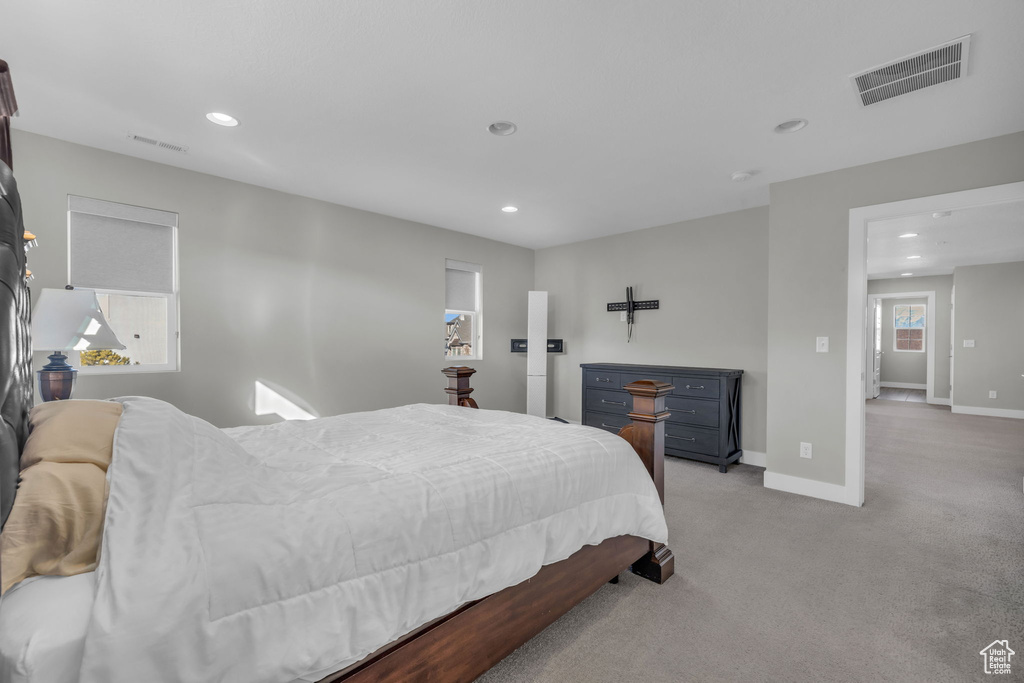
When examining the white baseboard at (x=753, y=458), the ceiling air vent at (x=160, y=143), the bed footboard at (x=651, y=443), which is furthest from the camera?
the white baseboard at (x=753, y=458)

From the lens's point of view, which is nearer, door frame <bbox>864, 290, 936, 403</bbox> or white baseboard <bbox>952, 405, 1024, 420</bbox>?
white baseboard <bbox>952, 405, 1024, 420</bbox>

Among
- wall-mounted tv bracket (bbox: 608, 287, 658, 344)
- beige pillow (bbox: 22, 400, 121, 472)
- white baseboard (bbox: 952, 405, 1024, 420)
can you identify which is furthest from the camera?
white baseboard (bbox: 952, 405, 1024, 420)

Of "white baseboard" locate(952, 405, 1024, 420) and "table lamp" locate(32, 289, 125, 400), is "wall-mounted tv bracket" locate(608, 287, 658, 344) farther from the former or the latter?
"white baseboard" locate(952, 405, 1024, 420)

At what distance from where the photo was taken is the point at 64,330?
228 cm

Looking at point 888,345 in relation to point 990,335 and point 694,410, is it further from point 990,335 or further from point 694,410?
point 694,410

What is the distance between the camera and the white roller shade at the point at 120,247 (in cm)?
308

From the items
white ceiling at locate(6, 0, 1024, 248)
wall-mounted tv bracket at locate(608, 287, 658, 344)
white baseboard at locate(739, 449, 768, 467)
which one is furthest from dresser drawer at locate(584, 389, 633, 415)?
white ceiling at locate(6, 0, 1024, 248)

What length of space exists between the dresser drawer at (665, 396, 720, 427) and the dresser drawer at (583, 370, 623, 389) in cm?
64

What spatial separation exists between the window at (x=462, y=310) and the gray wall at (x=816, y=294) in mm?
3312

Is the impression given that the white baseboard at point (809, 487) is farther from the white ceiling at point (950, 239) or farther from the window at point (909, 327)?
the window at point (909, 327)

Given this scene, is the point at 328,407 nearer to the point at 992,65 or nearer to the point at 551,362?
the point at 551,362

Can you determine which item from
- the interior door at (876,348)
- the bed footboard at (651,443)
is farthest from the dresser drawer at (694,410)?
the interior door at (876,348)

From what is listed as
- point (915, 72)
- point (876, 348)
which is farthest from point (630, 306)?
point (876, 348)

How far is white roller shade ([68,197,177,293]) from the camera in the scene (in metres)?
3.08
